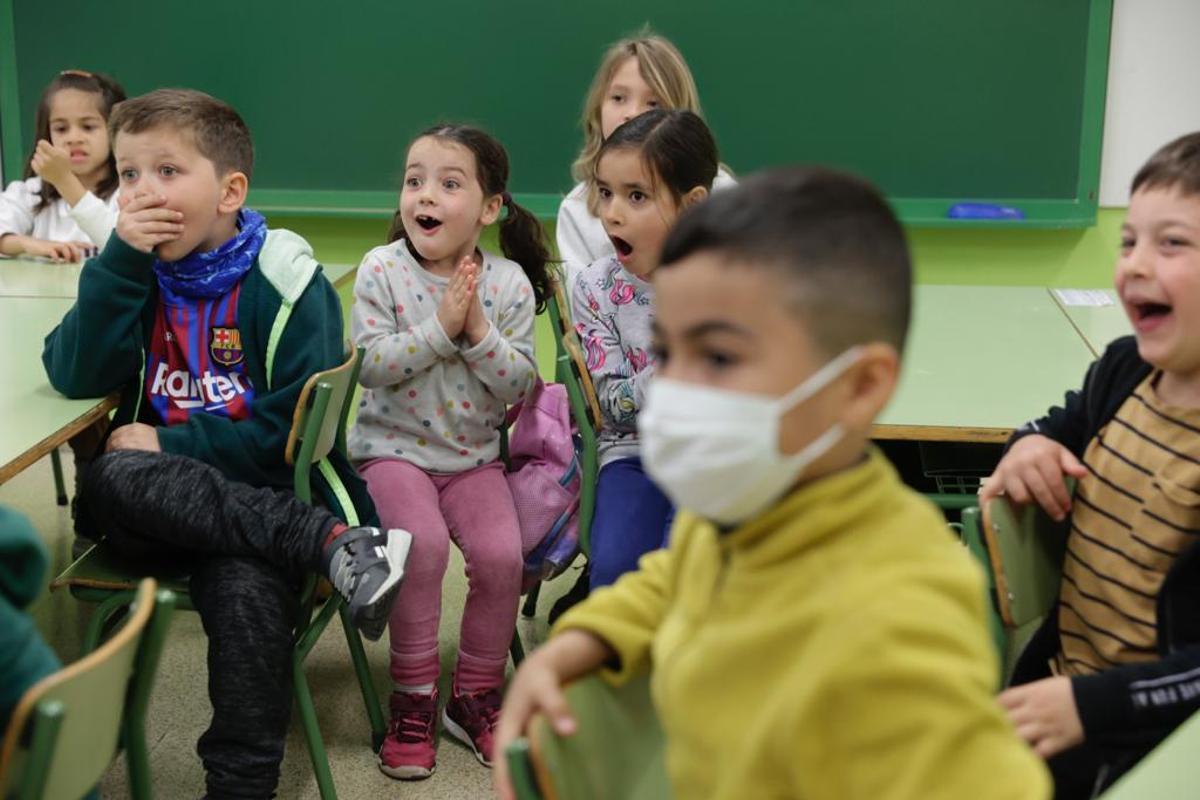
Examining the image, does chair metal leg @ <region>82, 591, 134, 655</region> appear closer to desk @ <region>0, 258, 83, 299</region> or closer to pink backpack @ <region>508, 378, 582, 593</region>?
pink backpack @ <region>508, 378, 582, 593</region>

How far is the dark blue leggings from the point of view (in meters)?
2.51

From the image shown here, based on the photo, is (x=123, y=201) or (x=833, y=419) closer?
(x=833, y=419)

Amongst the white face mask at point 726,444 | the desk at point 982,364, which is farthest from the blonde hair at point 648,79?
the white face mask at point 726,444

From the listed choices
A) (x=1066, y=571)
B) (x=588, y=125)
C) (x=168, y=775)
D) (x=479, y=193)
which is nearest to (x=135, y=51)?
(x=588, y=125)

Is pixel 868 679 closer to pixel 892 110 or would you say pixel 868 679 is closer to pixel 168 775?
pixel 168 775

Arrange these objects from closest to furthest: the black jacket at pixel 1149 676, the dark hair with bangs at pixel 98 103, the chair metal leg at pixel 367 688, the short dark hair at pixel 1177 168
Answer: the black jacket at pixel 1149 676 < the short dark hair at pixel 1177 168 < the chair metal leg at pixel 367 688 < the dark hair with bangs at pixel 98 103

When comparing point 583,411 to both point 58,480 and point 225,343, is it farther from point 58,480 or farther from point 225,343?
point 58,480

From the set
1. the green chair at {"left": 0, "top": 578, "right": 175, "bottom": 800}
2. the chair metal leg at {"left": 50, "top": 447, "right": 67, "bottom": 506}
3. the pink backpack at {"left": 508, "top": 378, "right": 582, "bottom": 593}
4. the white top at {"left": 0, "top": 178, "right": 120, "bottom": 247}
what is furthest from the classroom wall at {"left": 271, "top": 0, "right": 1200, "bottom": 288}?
the green chair at {"left": 0, "top": 578, "right": 175, "bottom": 800}

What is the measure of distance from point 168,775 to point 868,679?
6.64 ft

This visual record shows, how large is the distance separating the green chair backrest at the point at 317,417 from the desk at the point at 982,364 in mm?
915

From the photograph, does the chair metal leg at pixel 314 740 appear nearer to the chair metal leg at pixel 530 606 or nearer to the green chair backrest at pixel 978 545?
the chair metal leg at pixel 530 606

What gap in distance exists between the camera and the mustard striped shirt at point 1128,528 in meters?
1.58

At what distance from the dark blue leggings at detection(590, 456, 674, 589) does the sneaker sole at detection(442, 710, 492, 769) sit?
434 millimetres

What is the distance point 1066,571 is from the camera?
5.72ft
